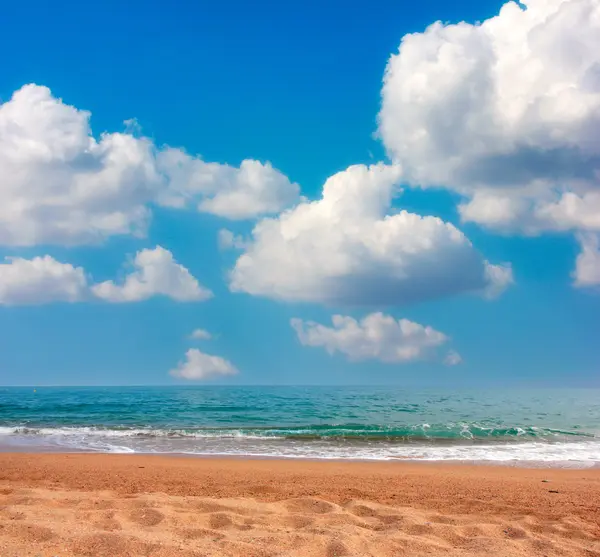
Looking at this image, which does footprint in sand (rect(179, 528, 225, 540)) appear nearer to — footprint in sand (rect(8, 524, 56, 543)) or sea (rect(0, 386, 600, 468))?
footprint in sand (rect(8, 524, 56, 543))

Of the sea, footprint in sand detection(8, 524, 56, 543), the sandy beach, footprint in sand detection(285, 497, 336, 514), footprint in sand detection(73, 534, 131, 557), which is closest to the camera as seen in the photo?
footprint in sand detection(73, 534, 131, 557)

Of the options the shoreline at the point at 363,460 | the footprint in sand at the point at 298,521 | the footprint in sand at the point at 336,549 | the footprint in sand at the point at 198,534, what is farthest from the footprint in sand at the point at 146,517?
the shoreline at the point at 363,460

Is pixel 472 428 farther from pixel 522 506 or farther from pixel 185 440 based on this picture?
pixel 522 506

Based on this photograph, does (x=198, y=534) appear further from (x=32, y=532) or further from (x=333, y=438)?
(x=333, y=438)

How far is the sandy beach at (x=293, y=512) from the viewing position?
5.72 metres

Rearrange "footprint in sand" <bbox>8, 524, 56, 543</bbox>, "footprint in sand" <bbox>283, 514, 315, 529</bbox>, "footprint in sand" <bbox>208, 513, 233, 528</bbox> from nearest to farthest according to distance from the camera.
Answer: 1. "footprint in sand" <bbox>8, 524, 56, 543</bbox>
2. "footprint in sand" <bbox>208, 513, 233, 528</bbox>
3. "footprint in sand" <bbox>283, 514, 315, 529</bbox>

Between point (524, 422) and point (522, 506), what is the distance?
2285 cm

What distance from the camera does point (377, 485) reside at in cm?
1070

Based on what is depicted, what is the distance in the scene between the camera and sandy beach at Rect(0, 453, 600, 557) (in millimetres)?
5723

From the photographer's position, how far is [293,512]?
777 centimetres

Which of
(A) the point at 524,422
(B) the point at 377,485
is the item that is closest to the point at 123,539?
(B) the point at 377,485


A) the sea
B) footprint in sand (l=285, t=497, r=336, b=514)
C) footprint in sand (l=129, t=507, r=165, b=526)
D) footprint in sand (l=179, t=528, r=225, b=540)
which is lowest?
the sea

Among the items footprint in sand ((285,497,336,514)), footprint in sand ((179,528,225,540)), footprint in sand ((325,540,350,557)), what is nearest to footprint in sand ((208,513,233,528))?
footprint in sand ((179,528,225,540))

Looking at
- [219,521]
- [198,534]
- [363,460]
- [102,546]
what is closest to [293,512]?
[219,521]
